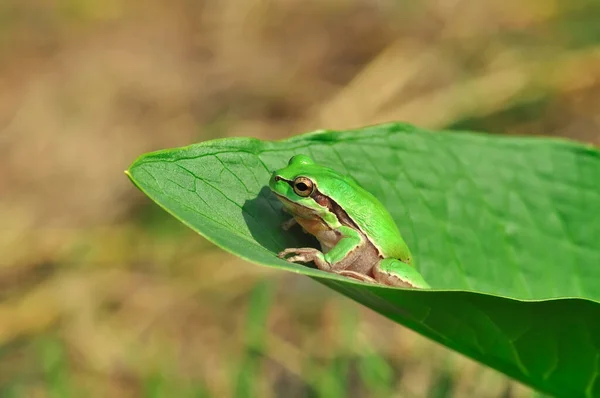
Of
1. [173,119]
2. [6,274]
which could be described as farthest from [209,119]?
[6,274]

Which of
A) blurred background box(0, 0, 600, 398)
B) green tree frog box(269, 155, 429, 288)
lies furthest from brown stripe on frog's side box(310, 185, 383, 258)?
blurred background box(0, 0, 600, 398)

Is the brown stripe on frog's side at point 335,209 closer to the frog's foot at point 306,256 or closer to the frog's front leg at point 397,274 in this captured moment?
the frog's front leg at point 397,274

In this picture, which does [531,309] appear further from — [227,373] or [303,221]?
[227,373]

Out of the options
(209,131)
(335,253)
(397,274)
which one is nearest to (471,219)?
(397,274)

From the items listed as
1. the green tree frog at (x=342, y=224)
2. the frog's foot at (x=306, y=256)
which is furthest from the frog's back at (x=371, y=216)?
the frog's foot at (x=306, y=256)

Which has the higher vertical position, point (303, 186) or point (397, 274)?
point (303, 186)

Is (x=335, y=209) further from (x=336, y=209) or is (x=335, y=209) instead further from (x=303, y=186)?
(x=303, y=186)
